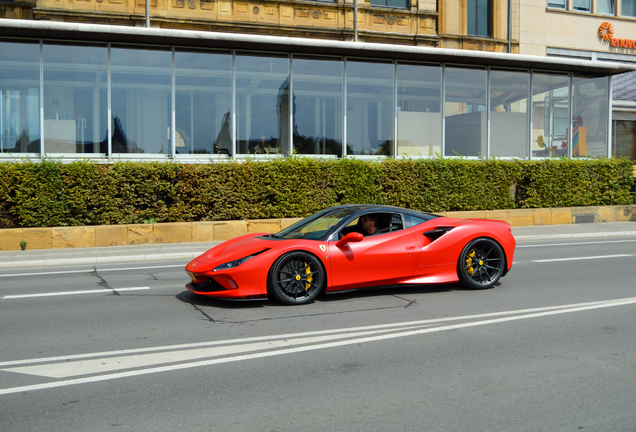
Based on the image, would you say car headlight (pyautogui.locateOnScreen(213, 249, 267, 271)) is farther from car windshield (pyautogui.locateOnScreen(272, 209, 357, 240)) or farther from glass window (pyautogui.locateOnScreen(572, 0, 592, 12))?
glass window (pyautogui.locateOnScreen(572, 0, 592, 12))

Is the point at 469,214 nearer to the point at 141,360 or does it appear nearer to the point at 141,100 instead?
the point at 141,100

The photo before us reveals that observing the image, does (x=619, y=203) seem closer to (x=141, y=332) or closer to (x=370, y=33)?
(x=370, y=33)

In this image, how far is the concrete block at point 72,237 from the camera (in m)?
14.1

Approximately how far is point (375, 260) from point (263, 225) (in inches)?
341

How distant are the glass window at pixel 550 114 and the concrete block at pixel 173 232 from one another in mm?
13637

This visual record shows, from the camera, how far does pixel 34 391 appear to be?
4.35 m

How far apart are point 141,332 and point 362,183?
39.4ft

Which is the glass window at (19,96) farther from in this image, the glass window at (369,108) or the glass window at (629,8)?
the glass window at (629,8)

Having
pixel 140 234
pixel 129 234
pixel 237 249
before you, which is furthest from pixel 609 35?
pixel 237 249

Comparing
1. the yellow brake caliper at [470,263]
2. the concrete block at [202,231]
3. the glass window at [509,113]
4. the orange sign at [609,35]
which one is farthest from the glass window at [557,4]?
the yellow brake caliper at [470,263]

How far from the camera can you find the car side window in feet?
26.5

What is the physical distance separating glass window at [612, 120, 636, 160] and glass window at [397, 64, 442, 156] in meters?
18.1

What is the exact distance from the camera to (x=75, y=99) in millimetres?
16812

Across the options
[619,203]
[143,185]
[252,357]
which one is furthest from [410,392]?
[619,203]
